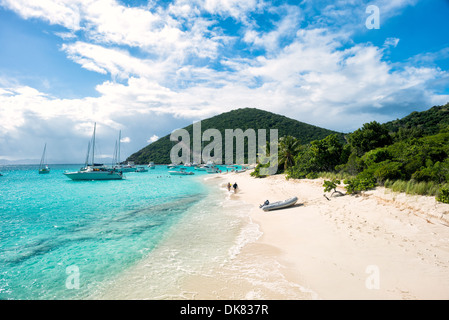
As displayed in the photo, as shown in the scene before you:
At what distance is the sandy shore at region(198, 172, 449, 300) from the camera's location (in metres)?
5.44

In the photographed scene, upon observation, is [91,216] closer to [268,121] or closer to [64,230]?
[64,230]

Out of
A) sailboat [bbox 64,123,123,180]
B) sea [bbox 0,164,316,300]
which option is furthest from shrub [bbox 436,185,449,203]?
sailboat [bbox 64,123,123,180]

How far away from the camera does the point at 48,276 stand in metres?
7.38

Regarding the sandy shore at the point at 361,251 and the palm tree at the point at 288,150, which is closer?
the sandy shore at the point at 361,251

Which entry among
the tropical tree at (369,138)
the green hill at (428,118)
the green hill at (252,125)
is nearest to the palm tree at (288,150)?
the tropical tree at (369,138)

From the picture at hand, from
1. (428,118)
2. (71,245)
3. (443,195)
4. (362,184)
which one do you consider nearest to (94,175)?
(71,245)

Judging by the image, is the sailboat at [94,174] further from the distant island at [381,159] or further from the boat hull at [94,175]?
the distant island at [381,159]

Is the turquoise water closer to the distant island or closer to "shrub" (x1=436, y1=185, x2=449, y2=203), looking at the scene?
"shrub" (x1=436, y1=185, x2=449, y2=203)

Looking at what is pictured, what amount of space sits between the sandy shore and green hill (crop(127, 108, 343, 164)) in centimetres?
8817

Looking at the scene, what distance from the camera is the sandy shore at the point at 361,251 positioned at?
5.44 meters

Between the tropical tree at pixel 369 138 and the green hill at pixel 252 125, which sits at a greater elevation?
the green hill at pixel 252 125

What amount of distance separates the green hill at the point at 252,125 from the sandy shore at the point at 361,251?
8817cm
